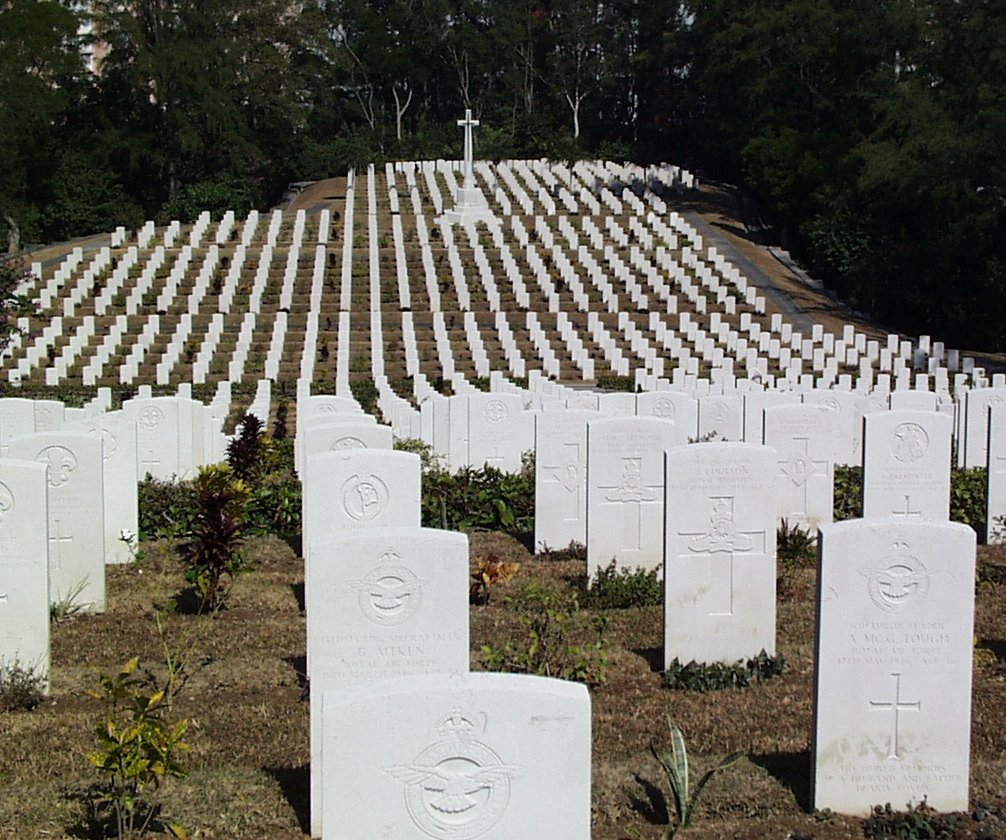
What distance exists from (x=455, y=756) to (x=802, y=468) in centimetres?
876

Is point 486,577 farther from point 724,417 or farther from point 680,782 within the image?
point 724,417

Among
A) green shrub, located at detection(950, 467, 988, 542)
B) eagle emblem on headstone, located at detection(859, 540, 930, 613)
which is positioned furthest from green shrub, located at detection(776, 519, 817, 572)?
eagle emblem on headstone, located at detection(859, 540, 930, 613)

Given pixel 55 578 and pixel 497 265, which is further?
pixel 497 265

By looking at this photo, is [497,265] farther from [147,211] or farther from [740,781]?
[740,781]

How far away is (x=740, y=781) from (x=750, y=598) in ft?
7.23

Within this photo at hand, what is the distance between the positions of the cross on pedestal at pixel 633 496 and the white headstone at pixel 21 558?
4.52m

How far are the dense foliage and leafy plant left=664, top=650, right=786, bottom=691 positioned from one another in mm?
30932

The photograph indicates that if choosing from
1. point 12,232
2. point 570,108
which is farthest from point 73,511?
point 570,108

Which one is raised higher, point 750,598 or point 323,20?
point 323,20

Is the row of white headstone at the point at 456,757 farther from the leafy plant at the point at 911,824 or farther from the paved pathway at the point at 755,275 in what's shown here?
the paved pathway at the point at 755,275

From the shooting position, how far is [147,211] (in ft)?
207

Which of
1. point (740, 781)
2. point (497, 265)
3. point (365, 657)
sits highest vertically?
point (497, 265)

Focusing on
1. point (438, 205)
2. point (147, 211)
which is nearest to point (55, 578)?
point (438, 205)

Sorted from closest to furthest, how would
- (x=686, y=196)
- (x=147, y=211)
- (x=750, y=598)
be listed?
(x=750, y=598), (x=686, y=196), (x=147, y=211)
